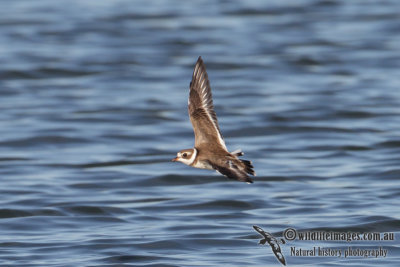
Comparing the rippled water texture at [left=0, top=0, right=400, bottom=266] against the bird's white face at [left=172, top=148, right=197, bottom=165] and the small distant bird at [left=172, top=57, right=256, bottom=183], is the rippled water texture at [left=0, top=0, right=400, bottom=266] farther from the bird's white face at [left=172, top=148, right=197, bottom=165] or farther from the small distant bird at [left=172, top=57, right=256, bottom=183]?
the bird's white face at [left=172, top=148, right=197, bottom=165]

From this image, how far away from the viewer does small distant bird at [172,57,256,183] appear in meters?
8.59

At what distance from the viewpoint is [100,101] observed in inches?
779

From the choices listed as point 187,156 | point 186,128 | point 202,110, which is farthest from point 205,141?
point 186,128

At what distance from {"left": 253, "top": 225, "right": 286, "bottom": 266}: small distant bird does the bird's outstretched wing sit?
1.58 meters

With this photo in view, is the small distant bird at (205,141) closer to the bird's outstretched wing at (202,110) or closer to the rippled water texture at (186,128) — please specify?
the bird's outstretched wing at (202,110)

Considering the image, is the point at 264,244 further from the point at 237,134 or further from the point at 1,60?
the point at 1,60

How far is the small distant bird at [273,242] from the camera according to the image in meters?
10.2

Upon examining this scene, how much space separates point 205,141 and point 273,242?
1936 mm

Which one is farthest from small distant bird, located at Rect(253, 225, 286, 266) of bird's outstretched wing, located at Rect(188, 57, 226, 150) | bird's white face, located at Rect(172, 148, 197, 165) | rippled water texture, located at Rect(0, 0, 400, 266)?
bird's white face, located at Rect(172, 148, 197, 165)

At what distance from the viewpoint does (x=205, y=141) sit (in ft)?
30.9

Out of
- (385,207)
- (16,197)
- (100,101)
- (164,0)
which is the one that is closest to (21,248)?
(16,197)

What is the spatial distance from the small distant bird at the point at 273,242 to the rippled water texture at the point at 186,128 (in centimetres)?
9

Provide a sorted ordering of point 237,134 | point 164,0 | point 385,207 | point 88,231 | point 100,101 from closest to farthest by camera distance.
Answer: point 88,231 < point 385,207 < point 237,134 < point 100,101 < point 164,0

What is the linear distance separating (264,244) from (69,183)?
14.1ft
